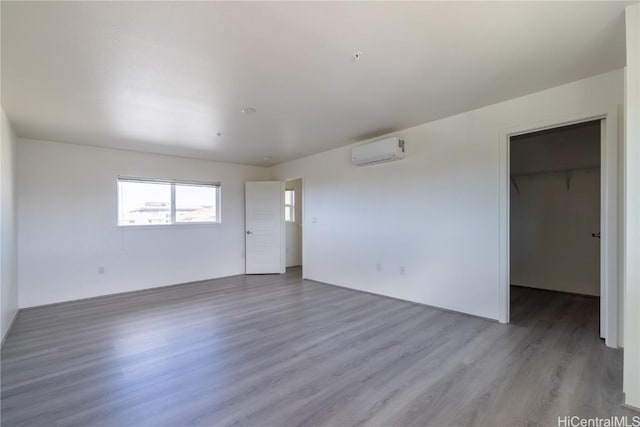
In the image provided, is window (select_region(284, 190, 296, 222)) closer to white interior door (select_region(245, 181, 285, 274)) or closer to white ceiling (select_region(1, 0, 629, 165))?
white interior door (select_region(245, 181, 285, 274))

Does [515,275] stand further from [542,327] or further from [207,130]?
[207,130]

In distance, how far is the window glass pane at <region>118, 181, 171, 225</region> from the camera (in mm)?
4852

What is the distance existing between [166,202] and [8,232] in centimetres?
221

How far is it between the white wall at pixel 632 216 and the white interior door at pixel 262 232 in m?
5.23

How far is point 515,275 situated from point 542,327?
2.21 metres

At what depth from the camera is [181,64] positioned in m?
2.20

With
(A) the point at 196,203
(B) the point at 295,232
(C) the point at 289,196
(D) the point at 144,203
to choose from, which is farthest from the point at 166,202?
(B) the point at 295,232

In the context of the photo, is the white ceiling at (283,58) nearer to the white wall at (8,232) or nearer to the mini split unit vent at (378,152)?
the white wall at (8,232)

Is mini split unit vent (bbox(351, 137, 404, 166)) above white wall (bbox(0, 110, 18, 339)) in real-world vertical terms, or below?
above

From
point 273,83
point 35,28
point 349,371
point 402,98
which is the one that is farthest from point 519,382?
point 35,28

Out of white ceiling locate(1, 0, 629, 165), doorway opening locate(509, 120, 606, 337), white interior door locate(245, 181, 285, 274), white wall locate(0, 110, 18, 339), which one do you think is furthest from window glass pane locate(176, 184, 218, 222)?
doorway opening locate(509, 120, 606, 337)

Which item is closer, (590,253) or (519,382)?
(519,382)

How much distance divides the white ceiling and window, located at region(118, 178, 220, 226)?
150 centimetres

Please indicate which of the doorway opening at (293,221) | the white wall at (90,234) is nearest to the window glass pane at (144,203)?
the white wall at (90,234)
